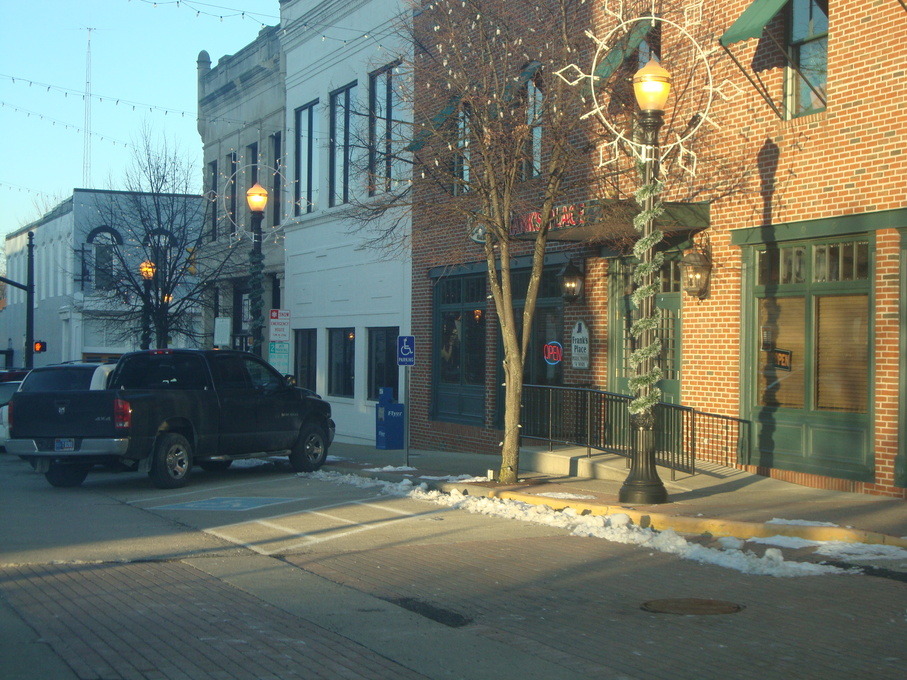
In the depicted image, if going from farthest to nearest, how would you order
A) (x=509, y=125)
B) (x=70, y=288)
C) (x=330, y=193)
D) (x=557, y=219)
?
(x=70, y=288)
(x=330, y=193)
(x=557, y=219)
(x=509, y=125)

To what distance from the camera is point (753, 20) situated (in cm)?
1325

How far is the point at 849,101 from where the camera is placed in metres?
13.2

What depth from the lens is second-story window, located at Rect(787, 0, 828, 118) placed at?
539 inches

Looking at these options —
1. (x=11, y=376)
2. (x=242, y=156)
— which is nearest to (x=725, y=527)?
(x=11, y=376)

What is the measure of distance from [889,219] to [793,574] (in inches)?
221

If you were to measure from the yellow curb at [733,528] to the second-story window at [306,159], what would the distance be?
1823 centimetres

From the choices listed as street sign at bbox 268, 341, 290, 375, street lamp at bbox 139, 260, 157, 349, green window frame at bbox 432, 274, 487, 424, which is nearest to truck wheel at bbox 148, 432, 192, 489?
street sign at bbox 268, 341, 290, 375

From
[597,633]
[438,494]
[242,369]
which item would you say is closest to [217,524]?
[438,494]

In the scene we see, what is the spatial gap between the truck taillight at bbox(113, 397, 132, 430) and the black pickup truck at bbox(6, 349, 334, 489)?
14mm

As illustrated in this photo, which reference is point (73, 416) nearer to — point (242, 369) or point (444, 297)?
point (242, 369)

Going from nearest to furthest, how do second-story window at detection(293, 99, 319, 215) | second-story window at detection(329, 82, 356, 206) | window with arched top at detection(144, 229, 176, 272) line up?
second-story window at detection(329, 82, 356, 206) → second-story window at detection(293, 99, 319, 215) → window with arched top at detection(144, 229, 176, 272)

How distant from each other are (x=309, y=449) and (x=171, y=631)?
1050 centimetres

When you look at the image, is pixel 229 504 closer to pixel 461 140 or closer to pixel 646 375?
pixel 646 375

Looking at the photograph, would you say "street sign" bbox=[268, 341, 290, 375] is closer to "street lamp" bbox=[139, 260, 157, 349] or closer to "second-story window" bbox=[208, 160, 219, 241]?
"street lamp" bbox=[139, 260, 157, 349]
